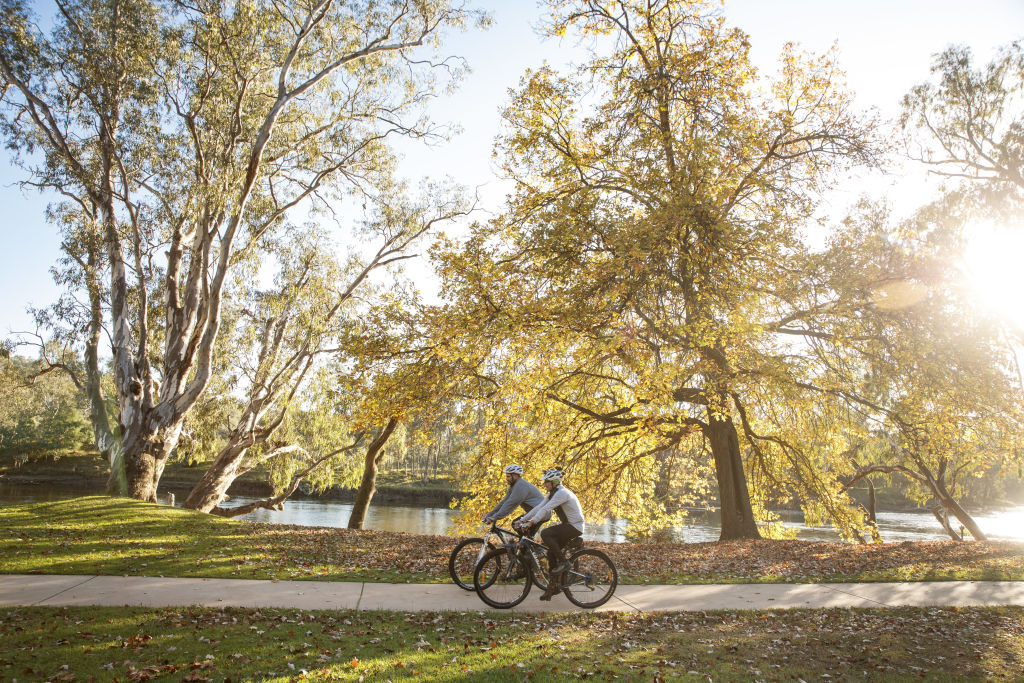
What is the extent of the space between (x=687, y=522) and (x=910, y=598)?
117ft

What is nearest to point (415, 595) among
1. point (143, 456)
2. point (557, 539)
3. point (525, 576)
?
point (525, 576)

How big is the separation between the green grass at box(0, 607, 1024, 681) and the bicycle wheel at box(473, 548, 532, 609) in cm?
45

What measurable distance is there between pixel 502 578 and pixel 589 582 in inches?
48.7

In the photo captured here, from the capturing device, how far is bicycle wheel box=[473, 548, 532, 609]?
7.61 m

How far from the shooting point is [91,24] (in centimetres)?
1689

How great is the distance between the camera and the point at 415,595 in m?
8.02

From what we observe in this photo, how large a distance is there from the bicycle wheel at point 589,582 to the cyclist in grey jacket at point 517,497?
92 centimetres

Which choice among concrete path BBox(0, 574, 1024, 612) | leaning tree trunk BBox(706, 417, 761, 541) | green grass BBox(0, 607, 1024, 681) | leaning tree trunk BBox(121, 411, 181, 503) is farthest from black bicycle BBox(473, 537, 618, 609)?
leaning tree trunk BBox(121, 411, 181, 503)

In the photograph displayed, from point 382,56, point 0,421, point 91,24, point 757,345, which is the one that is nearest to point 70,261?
point 91,24

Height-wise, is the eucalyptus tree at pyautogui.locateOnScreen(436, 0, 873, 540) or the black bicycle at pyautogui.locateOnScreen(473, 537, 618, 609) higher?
the eucalyptus tree at pyautogui.locateOnScreen(436, 0, 873, 540)

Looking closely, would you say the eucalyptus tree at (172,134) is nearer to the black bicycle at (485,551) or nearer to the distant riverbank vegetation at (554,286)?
the distant riverbank vegetation at (554,286)

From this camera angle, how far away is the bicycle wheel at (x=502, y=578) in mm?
7609

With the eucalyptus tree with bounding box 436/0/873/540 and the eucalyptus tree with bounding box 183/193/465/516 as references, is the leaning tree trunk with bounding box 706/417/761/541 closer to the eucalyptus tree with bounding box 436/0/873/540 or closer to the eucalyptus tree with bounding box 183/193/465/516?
the eucalyptus tree with bounding box 436/0/873/540

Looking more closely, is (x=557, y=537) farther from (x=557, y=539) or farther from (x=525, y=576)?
(x=525, y=576)
